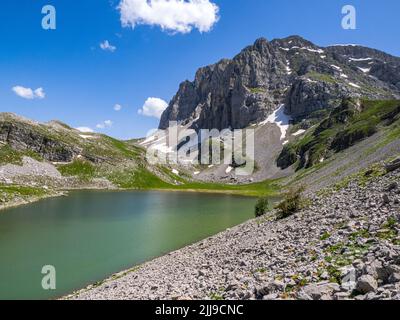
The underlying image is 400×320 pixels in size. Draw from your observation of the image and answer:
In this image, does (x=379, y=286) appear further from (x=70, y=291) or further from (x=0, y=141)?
(x=0, y=141)

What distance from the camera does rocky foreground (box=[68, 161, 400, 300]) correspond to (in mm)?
14719

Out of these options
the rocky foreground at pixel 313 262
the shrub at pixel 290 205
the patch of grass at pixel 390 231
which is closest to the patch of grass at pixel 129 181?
the shrub at pixel 290 205

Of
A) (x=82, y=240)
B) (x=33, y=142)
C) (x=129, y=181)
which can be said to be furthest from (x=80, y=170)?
(x=82, y=240)

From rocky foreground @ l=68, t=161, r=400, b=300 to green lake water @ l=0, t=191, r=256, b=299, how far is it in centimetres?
1076

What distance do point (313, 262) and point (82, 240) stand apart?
146 feet

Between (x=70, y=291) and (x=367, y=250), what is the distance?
27979 millimetres

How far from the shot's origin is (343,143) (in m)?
174

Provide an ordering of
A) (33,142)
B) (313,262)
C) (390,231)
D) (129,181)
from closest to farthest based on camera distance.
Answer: (313,262), (390,231), (33,142), (129,181)

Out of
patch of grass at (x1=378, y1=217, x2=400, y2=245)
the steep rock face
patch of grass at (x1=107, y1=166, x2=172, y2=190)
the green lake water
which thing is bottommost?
the green lake water

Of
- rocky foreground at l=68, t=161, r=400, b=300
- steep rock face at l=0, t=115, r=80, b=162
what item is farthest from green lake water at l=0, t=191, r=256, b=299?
steep rock face at l=0, t=115, r=80, b=162

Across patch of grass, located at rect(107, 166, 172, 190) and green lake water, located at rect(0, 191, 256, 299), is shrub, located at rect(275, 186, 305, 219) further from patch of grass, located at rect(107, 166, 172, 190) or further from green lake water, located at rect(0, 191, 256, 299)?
patch of grass, located at rect(107, 166, 172, 190)

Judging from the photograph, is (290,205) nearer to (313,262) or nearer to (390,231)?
(390,231)

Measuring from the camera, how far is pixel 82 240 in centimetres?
5478
